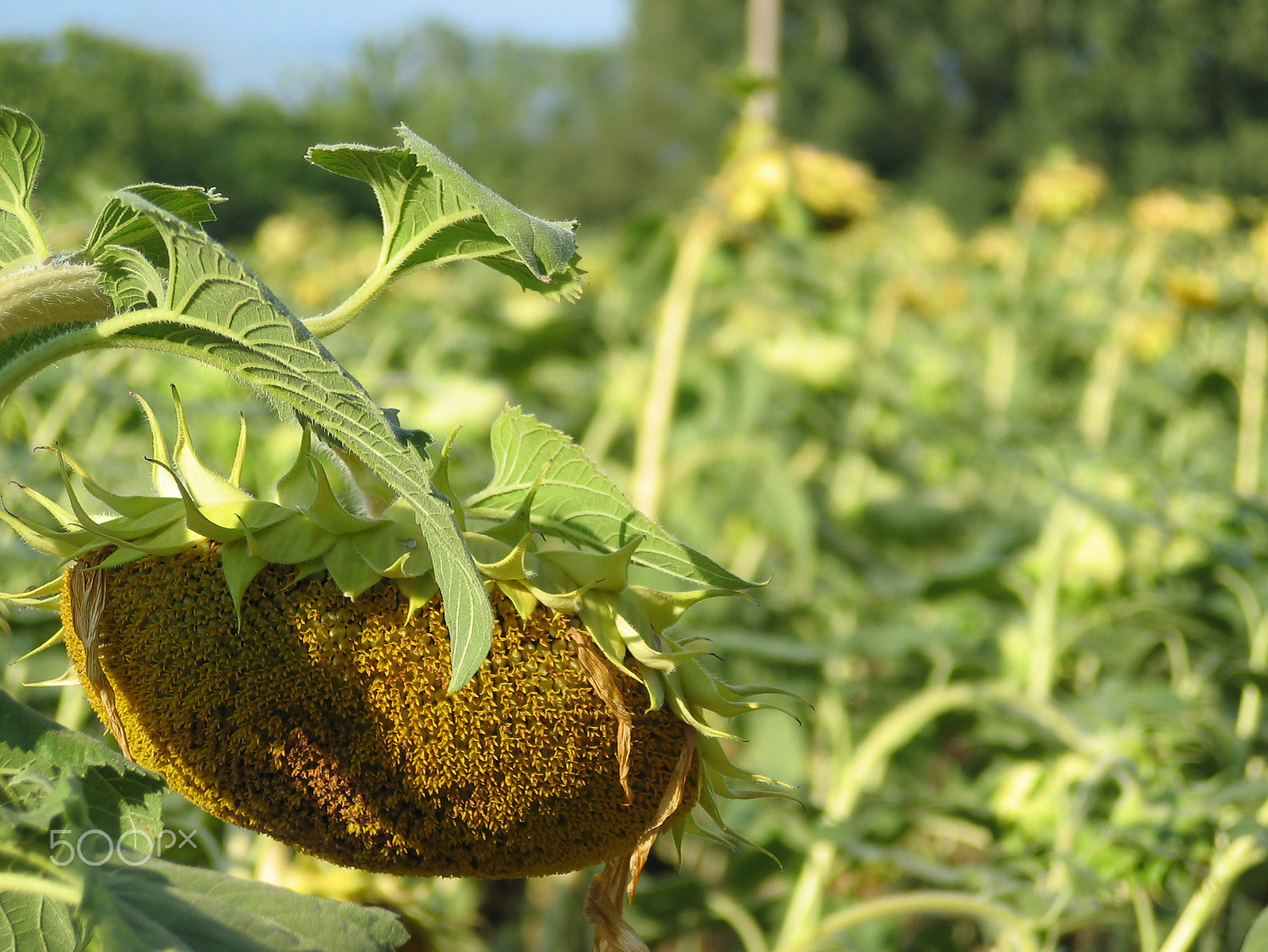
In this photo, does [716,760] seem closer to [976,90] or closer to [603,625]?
[603,625]

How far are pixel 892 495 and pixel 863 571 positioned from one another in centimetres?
75

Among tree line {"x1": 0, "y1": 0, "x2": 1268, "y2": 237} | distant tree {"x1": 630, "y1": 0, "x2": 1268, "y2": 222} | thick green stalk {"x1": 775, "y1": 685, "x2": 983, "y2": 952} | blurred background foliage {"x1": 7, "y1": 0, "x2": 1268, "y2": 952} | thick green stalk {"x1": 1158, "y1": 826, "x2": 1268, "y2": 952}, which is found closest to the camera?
thick green stalk {"x1": 1158, "y1": 826, "x2": 1268, "y2": 952}

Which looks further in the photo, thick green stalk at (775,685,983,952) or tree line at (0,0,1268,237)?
tree line at (0,0,1268,237)

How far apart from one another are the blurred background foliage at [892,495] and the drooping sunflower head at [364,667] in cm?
25

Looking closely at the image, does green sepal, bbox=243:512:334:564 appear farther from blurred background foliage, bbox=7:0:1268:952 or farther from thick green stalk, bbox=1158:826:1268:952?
thick green stalk, bbox=1158:826:1268:952

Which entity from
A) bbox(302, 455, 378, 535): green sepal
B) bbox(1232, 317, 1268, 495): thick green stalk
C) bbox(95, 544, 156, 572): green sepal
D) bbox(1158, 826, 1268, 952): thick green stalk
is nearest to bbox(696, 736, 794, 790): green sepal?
bbox(302, 455, 378, 535): green sepal

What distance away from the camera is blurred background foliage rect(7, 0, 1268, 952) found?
1747 millimetres

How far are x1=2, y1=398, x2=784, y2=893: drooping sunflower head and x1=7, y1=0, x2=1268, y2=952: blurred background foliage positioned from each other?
0.25 m

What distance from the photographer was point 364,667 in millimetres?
718

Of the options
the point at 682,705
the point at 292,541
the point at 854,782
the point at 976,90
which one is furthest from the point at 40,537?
the point at 976,90

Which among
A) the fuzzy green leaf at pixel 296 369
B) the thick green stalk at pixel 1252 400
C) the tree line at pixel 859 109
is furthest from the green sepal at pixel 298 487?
the tree line at pixel 859 109

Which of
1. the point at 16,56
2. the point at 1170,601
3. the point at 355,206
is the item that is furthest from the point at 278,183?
the point at 1170,601

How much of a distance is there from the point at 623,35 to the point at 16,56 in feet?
98.9

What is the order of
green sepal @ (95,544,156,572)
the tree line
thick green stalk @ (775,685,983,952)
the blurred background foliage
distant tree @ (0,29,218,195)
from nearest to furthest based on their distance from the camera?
green sepal @ (95,544,156,572) → the blurred background foliage → thick green stalk @ (775,685,983,952) → distant tree @ (0,29,218,195) → the tree line
